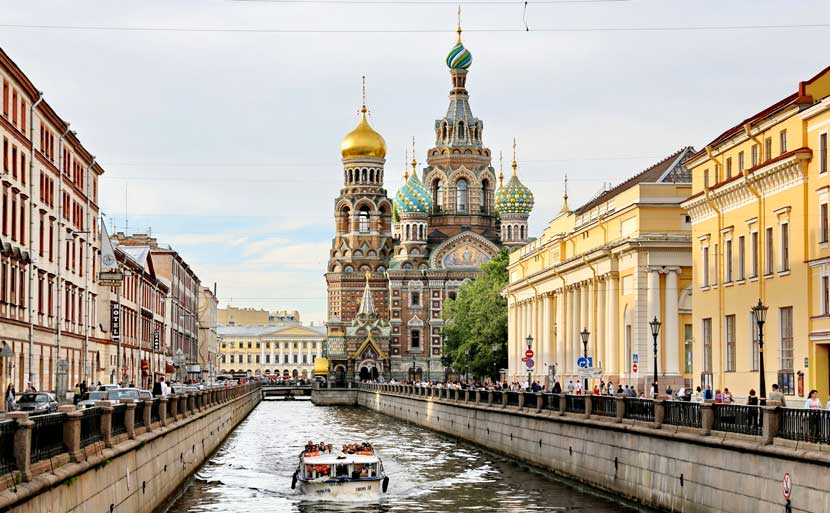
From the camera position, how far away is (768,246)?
1948 inches

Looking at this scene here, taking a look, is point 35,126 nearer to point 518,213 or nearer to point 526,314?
point 526,314

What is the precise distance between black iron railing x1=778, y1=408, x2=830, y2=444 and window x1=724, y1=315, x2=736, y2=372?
26.7m

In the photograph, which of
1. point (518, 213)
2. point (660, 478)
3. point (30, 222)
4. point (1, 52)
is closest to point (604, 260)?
point (30, 222)

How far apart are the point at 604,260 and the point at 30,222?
1187 inches

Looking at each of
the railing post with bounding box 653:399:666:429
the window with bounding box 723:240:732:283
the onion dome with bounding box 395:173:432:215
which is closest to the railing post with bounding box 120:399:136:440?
the railing post with bounding box 653:399:666:429

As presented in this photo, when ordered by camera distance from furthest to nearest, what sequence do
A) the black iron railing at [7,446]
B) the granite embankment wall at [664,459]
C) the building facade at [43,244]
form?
the building facade at [43,244] < the granite embankment wall at [664,459] < the black iron railing at [7,446]

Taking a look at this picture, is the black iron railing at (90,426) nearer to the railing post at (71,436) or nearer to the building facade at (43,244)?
the railing post at (71,436)

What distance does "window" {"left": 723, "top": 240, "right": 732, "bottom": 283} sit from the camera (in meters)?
53.5

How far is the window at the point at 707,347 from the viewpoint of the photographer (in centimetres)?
5653

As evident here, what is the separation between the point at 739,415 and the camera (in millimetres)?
30141

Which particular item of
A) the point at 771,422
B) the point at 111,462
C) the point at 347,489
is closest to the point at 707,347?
the point at 347,489

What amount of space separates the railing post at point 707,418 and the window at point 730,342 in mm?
22220

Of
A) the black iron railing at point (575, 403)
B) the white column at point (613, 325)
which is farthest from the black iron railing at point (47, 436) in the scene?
the white column at point (613, 325)

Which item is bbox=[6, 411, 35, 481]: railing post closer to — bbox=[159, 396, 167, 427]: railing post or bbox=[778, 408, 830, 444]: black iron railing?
bbox=[778, 408, 830, 444]: black iron railing
